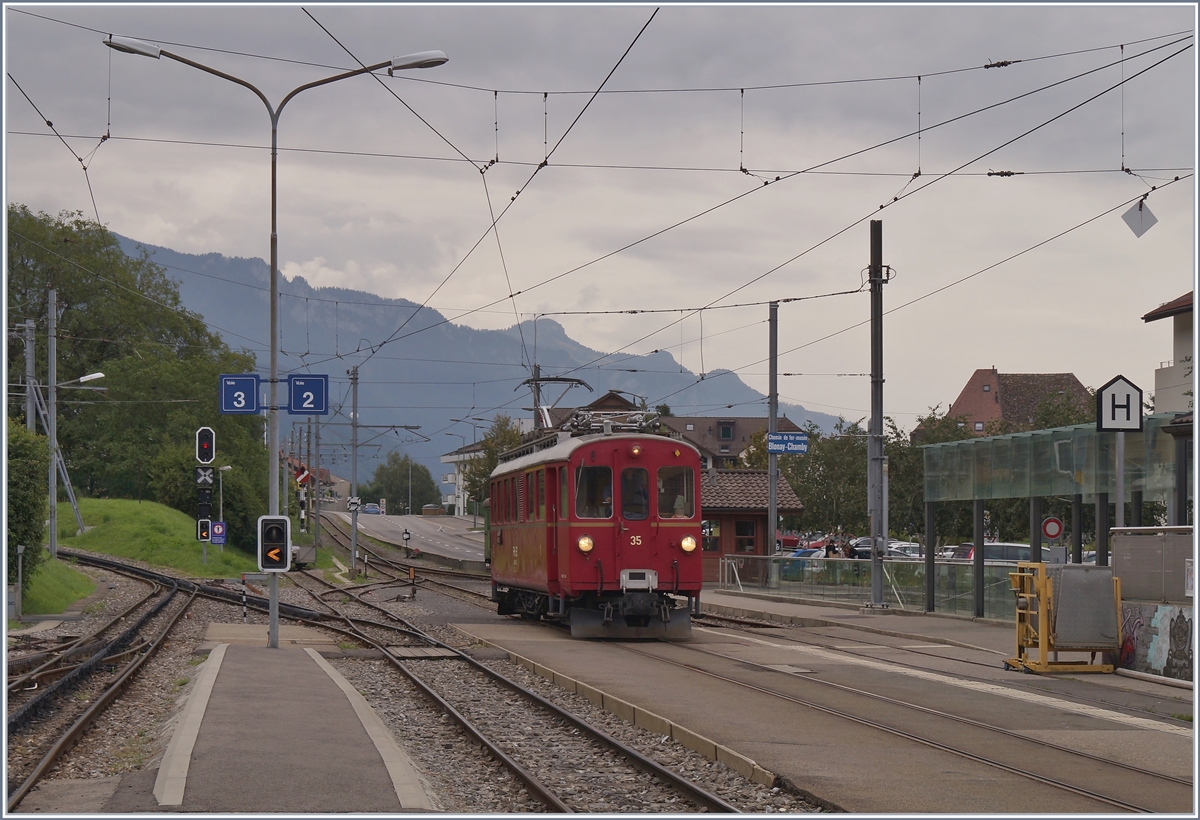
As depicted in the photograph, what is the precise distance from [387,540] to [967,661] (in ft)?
246

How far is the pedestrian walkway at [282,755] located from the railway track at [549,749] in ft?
3.18

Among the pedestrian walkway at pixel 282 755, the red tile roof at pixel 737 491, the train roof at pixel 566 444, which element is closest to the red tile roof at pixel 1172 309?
the red tile roof at pixel 737 491

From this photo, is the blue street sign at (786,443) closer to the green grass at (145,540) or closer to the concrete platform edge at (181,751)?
the concrete platform edge at (181,751)

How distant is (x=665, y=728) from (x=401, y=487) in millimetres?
161555

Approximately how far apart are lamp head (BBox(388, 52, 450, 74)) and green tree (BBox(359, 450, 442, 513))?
14944cm

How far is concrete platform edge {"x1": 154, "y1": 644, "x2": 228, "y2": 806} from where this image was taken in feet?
27.2

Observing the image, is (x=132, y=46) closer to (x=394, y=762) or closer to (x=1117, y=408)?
(x=394, y=762)

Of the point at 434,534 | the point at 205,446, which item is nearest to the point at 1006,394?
the point at 434,534

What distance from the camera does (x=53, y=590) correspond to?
3159cm

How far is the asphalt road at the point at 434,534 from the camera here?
3241 inches

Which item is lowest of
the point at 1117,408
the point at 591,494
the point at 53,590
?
the point at 53,590

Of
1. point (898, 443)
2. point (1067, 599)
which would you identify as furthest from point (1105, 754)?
point (898, 443)

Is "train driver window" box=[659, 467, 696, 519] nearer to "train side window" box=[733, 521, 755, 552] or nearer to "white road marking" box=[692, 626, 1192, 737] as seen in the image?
"white road marking" box=[692, 626, 1192, 737]

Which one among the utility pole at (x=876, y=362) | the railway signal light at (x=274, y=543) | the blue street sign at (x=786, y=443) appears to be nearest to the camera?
the railway signal light at (x=274, y=543)
